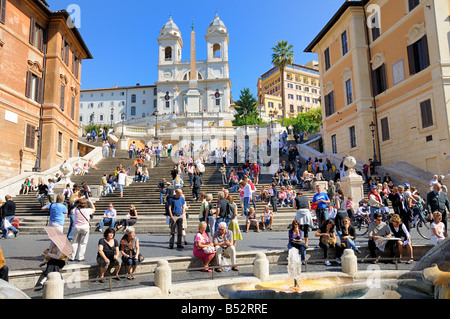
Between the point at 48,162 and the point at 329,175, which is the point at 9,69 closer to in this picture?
the point at 48,162

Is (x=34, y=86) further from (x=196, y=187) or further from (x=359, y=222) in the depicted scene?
(x=359, y=222)

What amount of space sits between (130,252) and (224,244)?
2243 millimetres

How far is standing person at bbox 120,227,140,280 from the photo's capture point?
6957 mm

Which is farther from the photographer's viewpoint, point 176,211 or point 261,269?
point 176,211

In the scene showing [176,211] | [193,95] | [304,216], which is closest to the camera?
[304,216]

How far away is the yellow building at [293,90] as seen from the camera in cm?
8756

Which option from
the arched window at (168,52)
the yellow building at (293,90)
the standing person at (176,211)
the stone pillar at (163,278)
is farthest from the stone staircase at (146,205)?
the yellow building at (293,90)

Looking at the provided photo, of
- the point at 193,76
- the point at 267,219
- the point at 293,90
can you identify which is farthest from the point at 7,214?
the point at 293,90

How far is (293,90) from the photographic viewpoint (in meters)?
89.8

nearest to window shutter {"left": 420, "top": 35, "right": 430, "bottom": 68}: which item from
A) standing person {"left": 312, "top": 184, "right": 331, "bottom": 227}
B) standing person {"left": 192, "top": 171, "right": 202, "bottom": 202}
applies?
standing person {"left": 312, "top": 184, "right": 331, "bottom": 227}

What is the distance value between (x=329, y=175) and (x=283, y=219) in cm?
913

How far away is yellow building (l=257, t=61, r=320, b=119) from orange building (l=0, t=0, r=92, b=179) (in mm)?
61690

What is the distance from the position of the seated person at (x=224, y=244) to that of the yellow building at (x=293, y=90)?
76997mm
